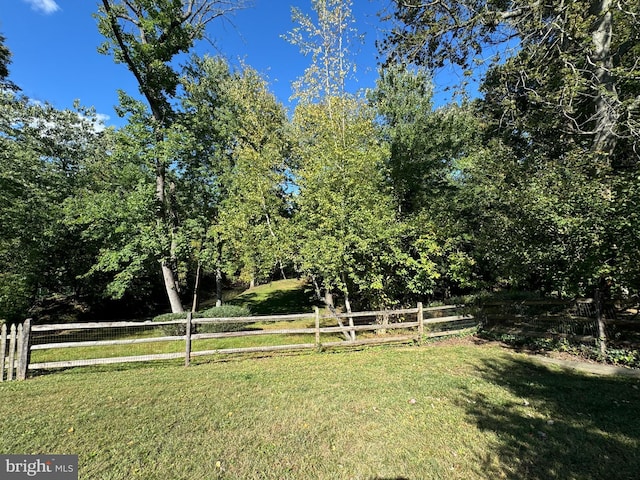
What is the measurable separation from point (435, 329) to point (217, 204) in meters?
11.7

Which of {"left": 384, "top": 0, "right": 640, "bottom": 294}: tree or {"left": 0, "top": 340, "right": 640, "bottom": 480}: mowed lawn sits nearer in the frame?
{"left": 0, "top": 340, "right": 640, "bottom": 480}: mowed lawn

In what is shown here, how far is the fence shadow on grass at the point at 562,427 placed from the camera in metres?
3.30

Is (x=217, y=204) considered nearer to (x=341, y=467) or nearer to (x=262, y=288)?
(x=262, y=288)

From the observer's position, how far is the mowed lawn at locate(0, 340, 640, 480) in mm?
3381

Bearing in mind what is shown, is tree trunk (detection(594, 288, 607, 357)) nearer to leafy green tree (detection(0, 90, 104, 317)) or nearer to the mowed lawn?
the mowed lawn

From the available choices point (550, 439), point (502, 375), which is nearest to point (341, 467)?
point (550, 439)

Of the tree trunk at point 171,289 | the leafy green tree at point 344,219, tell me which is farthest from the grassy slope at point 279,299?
the leafy green tree at point 344,219

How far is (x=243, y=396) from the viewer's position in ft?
18.2

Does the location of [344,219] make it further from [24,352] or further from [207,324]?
[24,352]

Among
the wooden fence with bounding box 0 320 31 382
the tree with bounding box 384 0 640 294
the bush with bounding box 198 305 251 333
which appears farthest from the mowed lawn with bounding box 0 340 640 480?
the bush with bounding box 198 305 251 333

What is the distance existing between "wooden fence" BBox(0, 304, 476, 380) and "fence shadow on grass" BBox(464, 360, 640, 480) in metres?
3.93

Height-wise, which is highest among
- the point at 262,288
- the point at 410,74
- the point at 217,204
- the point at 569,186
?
the point at 410,74

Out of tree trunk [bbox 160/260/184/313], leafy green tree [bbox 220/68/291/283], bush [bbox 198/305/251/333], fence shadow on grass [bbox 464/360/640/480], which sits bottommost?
fence shadow on grass [bbox 464/360/640/480]

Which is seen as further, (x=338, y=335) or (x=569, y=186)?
(x=338, y=335)
